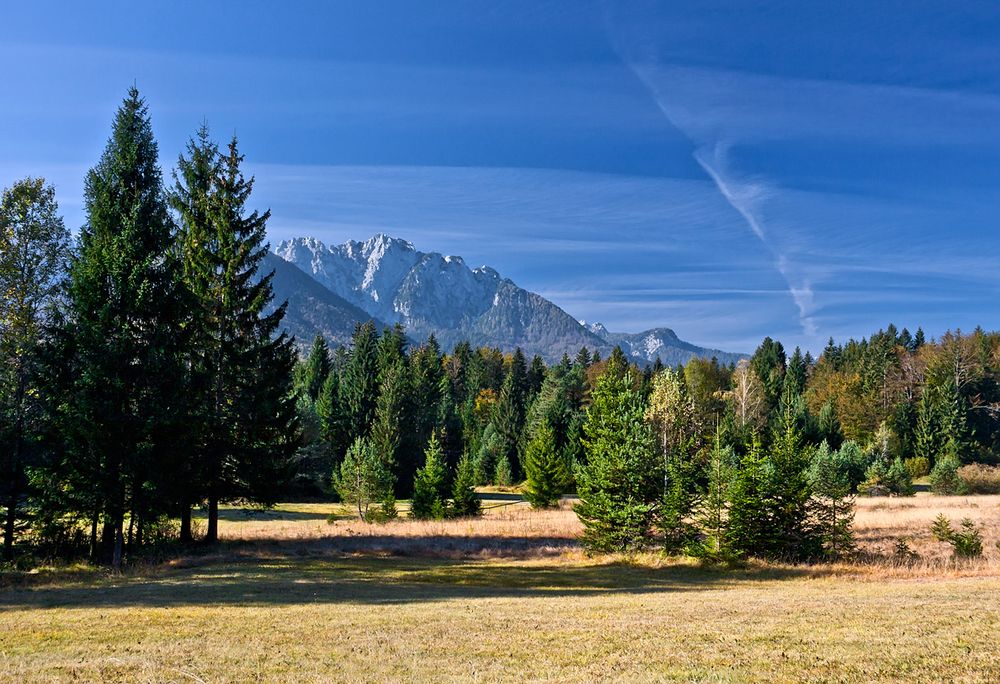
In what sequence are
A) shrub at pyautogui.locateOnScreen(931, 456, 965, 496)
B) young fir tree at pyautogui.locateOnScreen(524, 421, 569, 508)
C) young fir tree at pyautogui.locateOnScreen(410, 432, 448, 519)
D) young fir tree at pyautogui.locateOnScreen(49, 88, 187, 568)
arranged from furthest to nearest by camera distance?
shrub at pyautogui.locateOnScreen(931, 456, 965, 496)
young fir tree at pyautogui.locateOnScreen(524, 421, 569, 508)
young fir tree at pyautogui.locateOnScreen(410, 432, 448, 519)
young fir tree at pyautogui.locateOnScreen(49, 88, 187, 568)

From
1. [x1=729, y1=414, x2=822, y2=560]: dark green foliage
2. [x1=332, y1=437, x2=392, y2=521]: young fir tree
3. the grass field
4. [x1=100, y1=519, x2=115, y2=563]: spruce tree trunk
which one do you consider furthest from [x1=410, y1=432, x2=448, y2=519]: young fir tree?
[x1=729, y1=414, x2=822, y2=560]: dark green foliage

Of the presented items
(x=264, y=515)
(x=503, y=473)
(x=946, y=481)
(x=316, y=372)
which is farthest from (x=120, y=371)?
(x=316, y=372)

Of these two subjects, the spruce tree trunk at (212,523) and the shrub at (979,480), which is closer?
the spruce tree trunk at (212,523)

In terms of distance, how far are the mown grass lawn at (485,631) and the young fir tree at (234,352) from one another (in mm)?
7516

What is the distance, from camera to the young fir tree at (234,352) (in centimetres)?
2864

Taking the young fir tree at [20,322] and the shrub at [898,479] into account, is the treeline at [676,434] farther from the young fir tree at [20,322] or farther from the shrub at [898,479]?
the young fir tree at [20,322]

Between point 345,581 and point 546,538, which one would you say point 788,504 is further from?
point 345,581

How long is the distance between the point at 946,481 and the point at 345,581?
201 ft

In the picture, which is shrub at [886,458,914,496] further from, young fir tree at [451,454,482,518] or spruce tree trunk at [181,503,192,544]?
spruce tree trunk at [181,503,192,544]

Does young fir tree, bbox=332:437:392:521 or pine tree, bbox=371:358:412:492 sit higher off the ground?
pine tree, bbox=371:358:412:492

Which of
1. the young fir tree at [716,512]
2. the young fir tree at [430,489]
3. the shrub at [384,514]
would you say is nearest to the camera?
the young fir tree at [716,512]

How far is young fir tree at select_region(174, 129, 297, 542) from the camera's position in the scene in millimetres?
28641

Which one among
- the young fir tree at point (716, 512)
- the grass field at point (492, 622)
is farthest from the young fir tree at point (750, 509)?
the grass field at point (492, 622)

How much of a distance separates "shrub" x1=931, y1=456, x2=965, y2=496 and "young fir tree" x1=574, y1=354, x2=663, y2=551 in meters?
45.2
